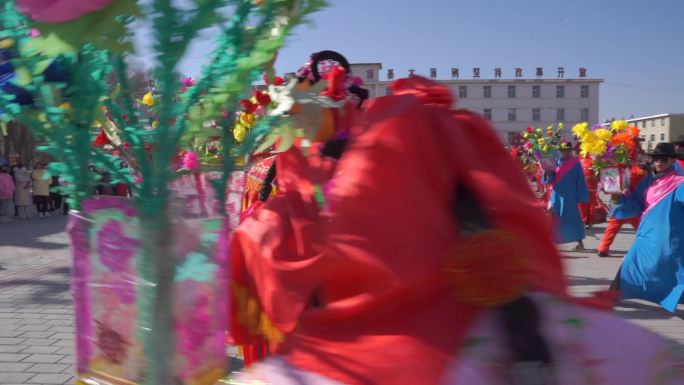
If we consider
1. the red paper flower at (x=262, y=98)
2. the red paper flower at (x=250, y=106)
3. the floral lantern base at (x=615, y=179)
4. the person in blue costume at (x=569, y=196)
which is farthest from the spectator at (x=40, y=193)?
the red paper flower at (x=262, y=98)

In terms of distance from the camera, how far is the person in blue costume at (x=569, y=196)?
903 cm

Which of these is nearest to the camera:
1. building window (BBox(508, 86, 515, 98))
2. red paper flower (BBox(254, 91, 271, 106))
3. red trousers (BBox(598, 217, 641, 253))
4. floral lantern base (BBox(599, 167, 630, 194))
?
red paper flower (BBox(254, 91, 271, 106))

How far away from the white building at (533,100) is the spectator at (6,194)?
51713 mm

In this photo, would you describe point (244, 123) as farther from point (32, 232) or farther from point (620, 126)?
point (32, 232)

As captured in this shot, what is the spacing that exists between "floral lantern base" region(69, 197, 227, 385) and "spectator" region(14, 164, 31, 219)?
14957 mm

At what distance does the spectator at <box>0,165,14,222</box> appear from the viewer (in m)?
13.9

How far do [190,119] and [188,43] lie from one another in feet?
0.56

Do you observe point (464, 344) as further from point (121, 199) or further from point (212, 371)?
point (121, 199)

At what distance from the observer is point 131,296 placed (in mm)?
1366

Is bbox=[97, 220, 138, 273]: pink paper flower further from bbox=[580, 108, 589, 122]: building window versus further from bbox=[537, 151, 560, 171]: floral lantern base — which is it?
bbox=[580, 108, 589, 122]: building window

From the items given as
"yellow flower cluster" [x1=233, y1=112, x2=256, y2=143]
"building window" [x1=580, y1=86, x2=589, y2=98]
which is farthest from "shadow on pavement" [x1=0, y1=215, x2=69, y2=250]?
"building window" [x1=580, y1=86, x2=589, y2=98]

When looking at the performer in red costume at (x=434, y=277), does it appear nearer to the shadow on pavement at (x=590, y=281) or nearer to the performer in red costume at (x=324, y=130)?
the performer in red costume at (x=324, y=130)

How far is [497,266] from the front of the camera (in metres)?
1.26

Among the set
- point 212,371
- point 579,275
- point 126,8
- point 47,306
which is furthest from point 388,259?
point 579,275
